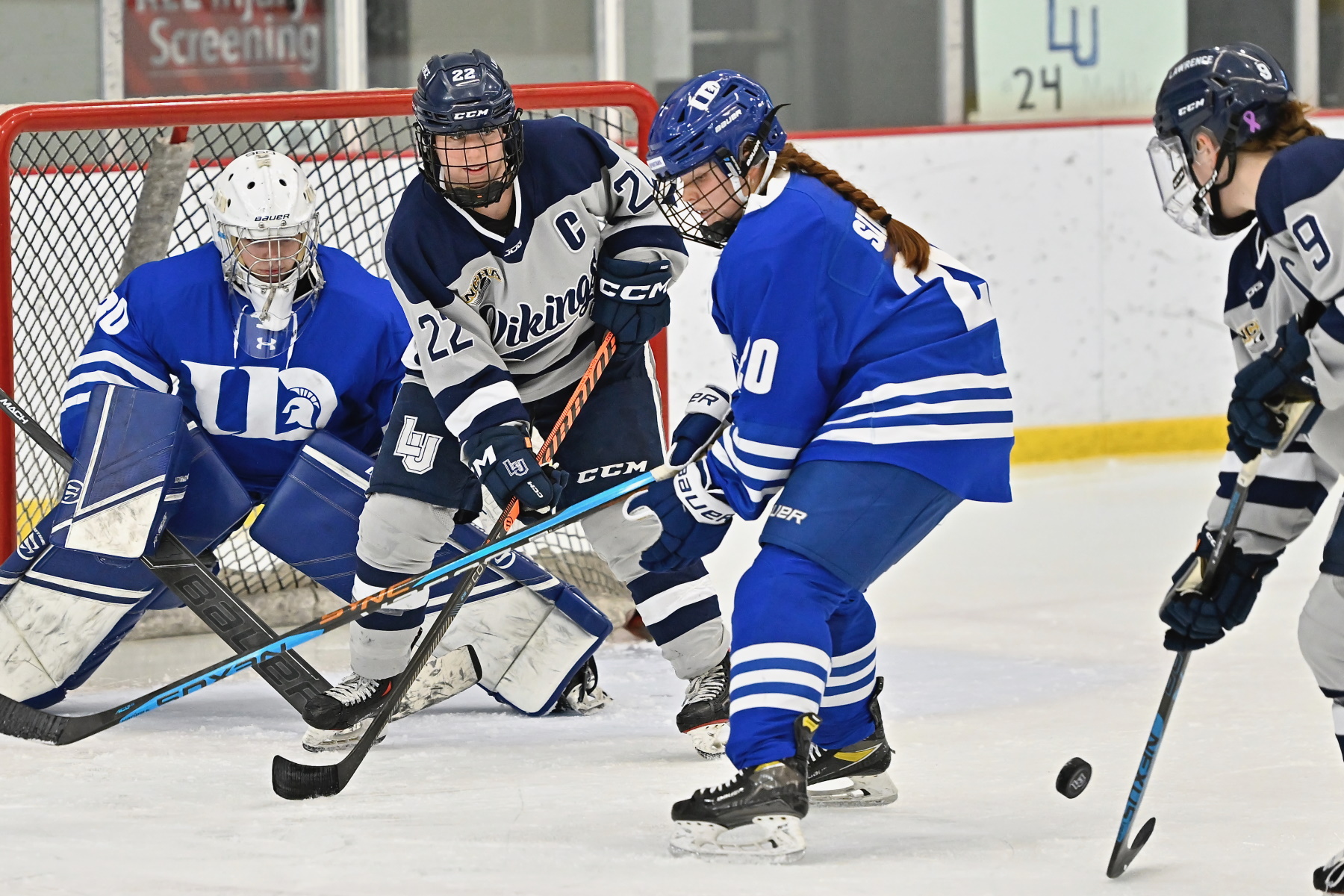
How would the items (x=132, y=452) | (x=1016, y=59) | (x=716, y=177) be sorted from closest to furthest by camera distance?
(x=716, y=177), (x=132, y=452), (x=1016, y=59)

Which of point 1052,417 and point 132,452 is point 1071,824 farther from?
point 1052,417

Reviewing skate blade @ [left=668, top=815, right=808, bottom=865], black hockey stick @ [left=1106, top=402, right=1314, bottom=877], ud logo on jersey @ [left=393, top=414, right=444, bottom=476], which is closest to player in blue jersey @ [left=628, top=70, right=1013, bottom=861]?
skate blade @ [left=668, top=815, right=808, bottom=865]

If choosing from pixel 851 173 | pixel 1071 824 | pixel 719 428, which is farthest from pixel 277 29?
pixel 1071 824

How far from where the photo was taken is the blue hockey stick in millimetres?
2352

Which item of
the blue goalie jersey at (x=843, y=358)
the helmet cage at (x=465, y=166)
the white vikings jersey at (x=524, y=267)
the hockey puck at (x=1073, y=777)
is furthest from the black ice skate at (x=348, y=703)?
the hockey puck at (x=1073, y=777)

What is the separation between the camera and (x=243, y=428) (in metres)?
3.02

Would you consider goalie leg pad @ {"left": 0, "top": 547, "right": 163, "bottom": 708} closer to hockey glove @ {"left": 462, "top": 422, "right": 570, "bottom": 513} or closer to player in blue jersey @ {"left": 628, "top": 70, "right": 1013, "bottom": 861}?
hockey glove @ {"left": 462, "top": 422, "right": 570, "bottom": 513}

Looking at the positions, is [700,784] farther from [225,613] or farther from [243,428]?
[243,428]

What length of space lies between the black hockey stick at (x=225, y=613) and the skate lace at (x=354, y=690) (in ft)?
0.09

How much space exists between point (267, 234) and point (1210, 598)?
5.22 feet

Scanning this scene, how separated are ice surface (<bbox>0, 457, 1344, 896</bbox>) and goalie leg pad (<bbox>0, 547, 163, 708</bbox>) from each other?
147mm

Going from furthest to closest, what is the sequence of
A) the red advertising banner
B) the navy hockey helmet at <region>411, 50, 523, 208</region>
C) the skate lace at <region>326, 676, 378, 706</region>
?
the red advertising banner < the skate lace at <region>326, 676, 378, 706</region> < the navy hockey helmet at <region>411, 50, 523, 208</region>

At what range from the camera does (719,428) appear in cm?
237

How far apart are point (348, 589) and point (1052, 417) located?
10.3 ft
